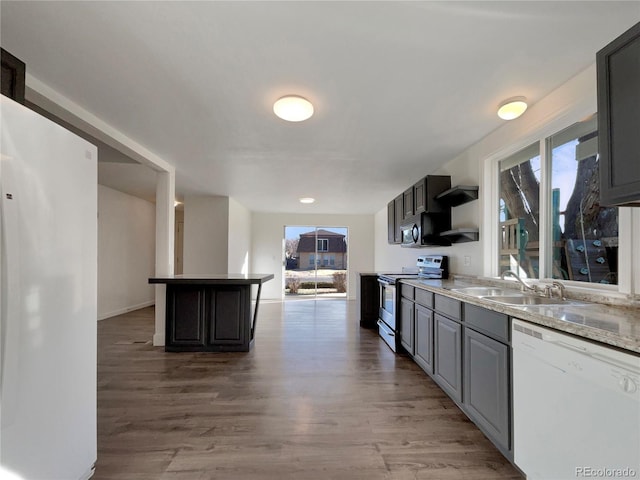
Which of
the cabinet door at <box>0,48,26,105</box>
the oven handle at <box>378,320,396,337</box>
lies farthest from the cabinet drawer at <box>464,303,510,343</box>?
the cabinet door at <box>0,48,26,105</box>

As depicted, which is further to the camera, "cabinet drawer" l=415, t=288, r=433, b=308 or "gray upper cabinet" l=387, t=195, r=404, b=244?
"gray upper cabinet" l=387, t=195, r=404, b=244

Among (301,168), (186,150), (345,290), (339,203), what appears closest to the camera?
(186,150)

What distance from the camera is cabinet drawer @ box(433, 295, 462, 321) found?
2.12 m

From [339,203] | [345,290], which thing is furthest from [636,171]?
[345,290]

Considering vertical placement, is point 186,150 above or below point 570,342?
above

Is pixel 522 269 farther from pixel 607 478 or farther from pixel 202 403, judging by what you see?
pixel 202 403

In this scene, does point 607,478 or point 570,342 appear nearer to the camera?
point 607,478

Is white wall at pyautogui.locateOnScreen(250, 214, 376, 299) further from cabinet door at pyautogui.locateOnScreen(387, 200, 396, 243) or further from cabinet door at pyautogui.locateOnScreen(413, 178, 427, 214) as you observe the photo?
cabinet door at pyautogui.locateOnScreen(413, 178, 427, 214)

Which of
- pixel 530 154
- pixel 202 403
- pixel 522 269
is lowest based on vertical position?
pixel 202 403

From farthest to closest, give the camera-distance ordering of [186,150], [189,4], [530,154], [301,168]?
[301,168] < [186,150] < [530,154] < [189,4]

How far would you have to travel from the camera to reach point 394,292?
358 centimetres

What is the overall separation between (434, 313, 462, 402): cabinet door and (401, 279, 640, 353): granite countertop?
443 millimetres

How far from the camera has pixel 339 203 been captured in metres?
6.38

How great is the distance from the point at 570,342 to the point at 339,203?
17.6 feet
